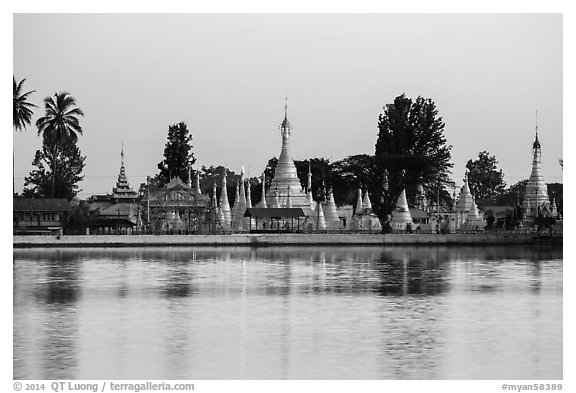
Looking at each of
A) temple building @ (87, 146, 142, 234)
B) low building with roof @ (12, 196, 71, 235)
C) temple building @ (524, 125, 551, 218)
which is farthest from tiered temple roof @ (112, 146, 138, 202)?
temple building @ (524, 125, 551, 218)

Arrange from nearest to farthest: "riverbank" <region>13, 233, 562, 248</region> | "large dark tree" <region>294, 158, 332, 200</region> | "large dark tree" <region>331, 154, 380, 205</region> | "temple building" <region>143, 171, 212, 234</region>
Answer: "riverbank" <region>13, 233, 562, 248</region> → "temple building" <region>143, 171, 212, 234</region> → "large dark tree" <region>331, 154, 380, 205</region> → "large dark tree" <region>294, 158, 332, 200</region>

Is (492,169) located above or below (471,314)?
above

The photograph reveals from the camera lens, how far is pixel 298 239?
6669cm

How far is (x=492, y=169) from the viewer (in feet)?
368

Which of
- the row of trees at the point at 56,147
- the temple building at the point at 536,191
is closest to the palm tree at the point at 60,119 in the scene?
the row of trees at the point at 56,147

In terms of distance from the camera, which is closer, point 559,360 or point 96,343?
point 559,360

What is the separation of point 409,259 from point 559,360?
31472 mm

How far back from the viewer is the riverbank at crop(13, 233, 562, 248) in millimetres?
63688

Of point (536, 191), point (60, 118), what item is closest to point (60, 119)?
point (60, 118)

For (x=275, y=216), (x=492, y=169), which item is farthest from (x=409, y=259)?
(x=492, y=169)

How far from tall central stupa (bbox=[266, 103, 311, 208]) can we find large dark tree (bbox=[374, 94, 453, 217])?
20.0 ft

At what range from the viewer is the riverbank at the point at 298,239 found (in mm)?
63688

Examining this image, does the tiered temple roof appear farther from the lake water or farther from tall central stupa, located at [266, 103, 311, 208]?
the lake water

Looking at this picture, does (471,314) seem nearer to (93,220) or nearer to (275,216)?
(275,216)
